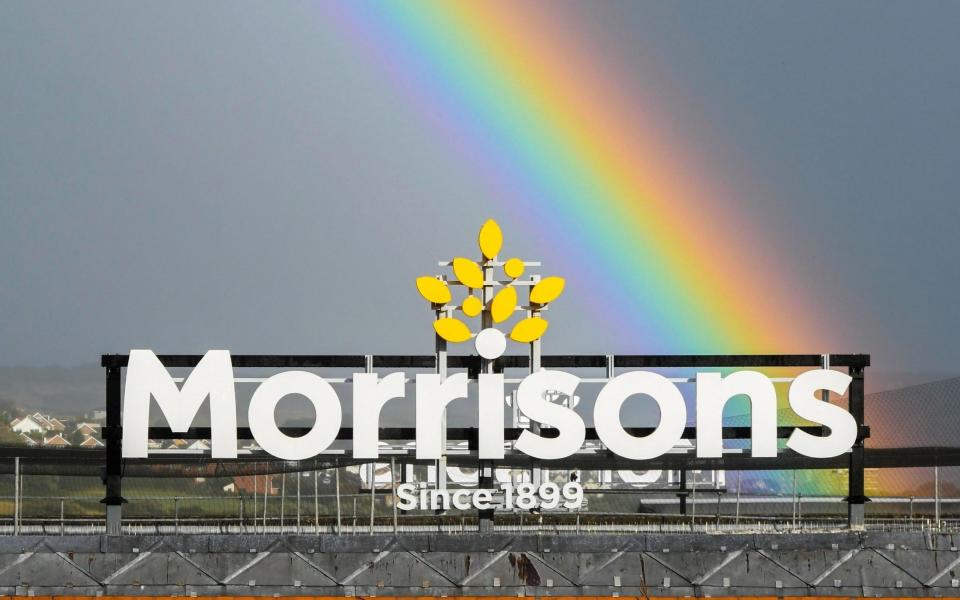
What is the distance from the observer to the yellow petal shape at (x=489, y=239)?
5072cm

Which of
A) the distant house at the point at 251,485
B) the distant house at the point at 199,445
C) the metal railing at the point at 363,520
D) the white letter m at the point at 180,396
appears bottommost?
the metal railing at the point at 363,520

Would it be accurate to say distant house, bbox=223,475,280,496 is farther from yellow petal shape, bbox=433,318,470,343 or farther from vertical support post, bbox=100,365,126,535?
yellow petal shape, bbox=433,318,470,343

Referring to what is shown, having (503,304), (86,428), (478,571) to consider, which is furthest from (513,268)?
(86,428)

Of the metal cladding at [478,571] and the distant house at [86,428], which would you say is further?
the distant house at [86,428]

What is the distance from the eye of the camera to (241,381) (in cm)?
5006

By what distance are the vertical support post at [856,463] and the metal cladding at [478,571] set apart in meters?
5.25

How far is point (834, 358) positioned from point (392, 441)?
41.7ft

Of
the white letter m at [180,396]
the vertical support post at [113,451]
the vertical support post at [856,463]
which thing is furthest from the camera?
the vertical support post at [856,463]

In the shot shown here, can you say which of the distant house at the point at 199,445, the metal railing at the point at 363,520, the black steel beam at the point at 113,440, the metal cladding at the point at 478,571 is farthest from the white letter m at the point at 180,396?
the metal cladding at the point at 478,571

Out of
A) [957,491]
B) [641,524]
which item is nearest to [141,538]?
[641,524]

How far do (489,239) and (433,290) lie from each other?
84.5 inches

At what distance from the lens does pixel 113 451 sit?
1972 inches

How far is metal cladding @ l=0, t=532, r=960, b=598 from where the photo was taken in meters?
44.5

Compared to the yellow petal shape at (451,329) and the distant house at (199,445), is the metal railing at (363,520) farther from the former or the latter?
the yellow petal shape at (451,329)
